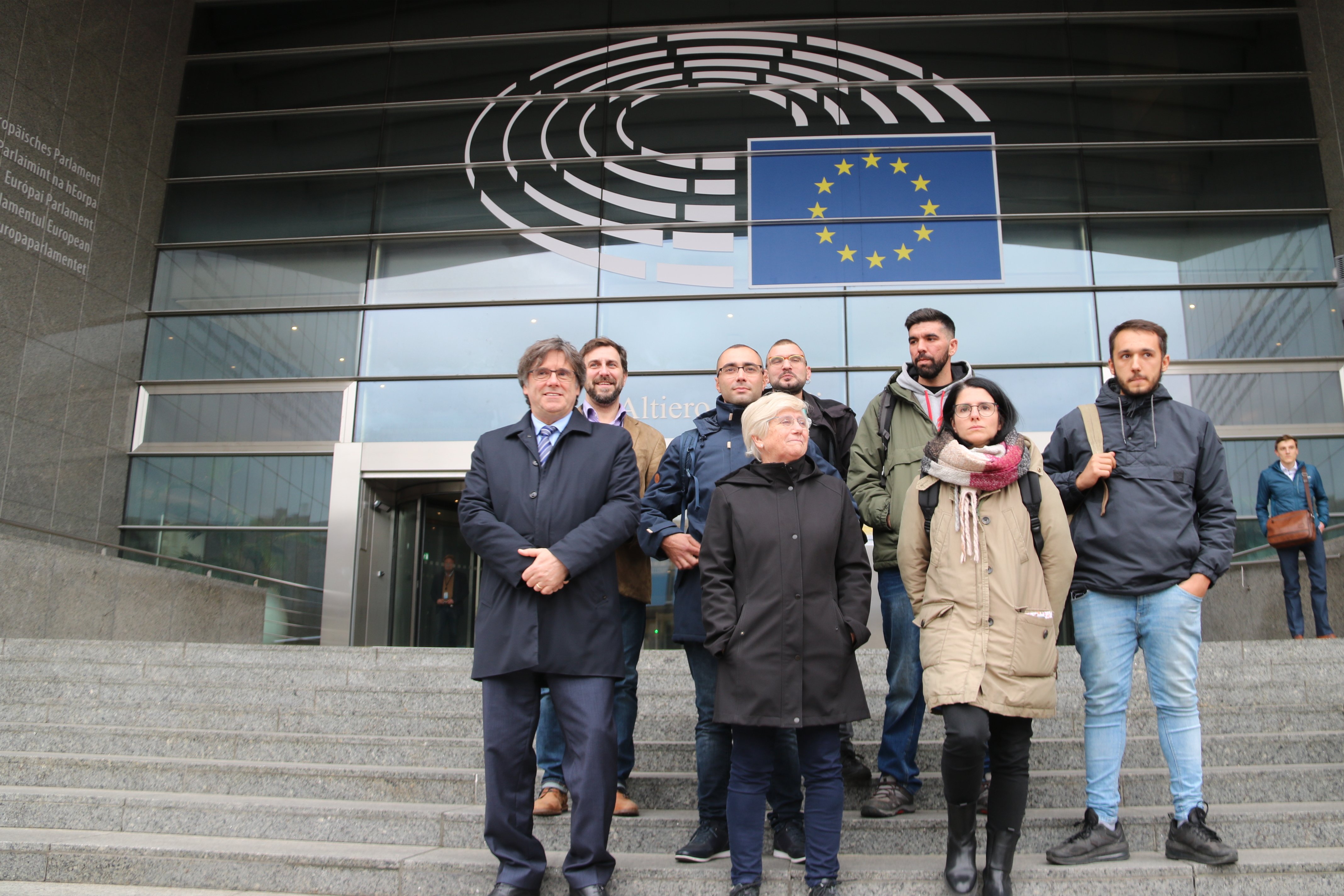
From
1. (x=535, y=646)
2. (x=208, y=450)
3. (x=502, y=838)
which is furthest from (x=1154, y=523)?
(x=208, y=450)

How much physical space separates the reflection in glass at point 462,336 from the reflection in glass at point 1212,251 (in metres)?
6.44

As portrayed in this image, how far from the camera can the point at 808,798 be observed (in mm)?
3102

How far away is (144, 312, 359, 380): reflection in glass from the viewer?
12.2 meters

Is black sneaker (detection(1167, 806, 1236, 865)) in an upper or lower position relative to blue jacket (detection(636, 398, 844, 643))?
lower

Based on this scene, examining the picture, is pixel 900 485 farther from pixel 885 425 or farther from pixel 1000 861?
pixel 1000 861

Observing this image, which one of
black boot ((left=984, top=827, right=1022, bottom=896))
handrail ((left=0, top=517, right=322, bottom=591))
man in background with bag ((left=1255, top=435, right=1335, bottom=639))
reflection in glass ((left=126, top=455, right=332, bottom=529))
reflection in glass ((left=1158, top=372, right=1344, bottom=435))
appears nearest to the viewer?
black boot ((left=984, top=827, right=1022, bottom=896))

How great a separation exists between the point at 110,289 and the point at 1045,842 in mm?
12344

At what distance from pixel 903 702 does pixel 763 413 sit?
1.32 meters

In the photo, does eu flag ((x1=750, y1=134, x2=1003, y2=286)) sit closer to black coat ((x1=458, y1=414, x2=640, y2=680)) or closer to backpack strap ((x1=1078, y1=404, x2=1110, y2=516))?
backpack strap ((x1=1078, y1=404, x2=1110, y2=516))

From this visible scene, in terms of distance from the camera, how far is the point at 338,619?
36.8 feet

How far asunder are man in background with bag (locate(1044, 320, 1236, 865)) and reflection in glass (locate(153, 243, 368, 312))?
415 inches

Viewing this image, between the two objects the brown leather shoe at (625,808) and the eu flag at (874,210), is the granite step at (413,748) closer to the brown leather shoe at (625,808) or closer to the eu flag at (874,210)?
the brown leather shoe at (625,808)

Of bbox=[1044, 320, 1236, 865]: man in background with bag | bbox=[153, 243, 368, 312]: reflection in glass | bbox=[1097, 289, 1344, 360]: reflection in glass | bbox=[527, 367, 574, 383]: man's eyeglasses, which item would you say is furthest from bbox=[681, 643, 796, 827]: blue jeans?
bbox=[153, 243, 368, 312]: reflection in glass

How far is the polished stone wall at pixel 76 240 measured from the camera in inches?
414
